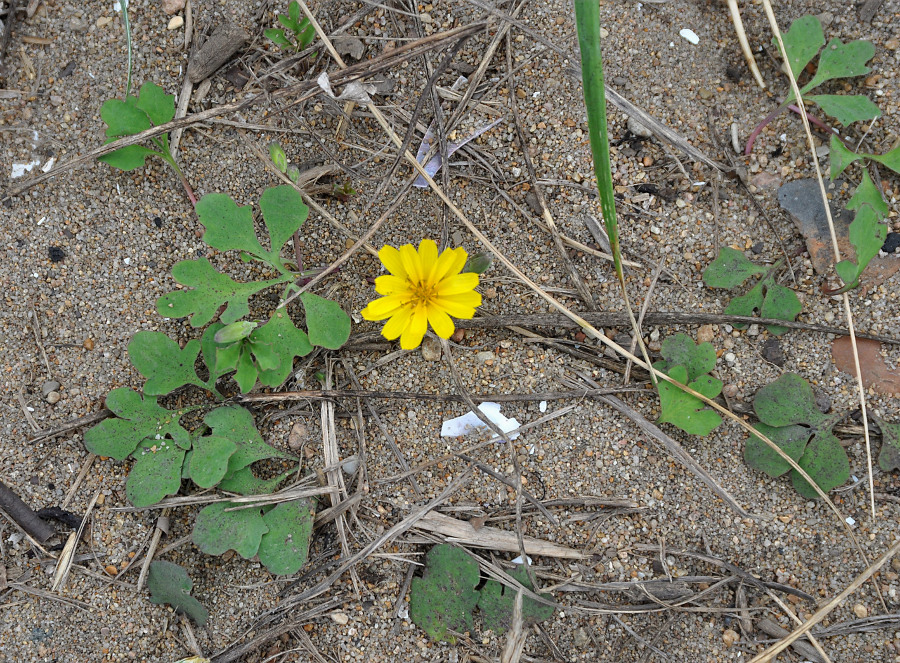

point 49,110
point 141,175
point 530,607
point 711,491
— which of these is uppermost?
point 49,110

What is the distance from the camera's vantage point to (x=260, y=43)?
2.53 metres

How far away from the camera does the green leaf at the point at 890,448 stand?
2.31m

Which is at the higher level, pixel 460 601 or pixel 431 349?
pixel 431 349

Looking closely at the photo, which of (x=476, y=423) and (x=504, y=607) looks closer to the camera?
(x=504, y=607)

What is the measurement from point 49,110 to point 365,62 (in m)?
1.22

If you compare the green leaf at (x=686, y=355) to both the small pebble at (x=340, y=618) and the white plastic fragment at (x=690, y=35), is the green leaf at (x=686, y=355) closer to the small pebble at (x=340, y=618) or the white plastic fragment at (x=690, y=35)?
the white plastic fragment at (x=690, y=35)

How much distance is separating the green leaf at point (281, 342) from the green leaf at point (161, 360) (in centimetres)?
25

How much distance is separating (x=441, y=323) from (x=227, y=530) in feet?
3.46

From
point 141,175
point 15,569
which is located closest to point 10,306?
point 141,175

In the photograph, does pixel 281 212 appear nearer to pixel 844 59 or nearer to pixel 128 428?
pixel 128 428

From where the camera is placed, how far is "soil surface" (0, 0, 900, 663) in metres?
2.32

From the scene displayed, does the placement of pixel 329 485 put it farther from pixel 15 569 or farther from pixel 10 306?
pixel 10 306

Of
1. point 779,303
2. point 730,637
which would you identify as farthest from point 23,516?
point 779,303

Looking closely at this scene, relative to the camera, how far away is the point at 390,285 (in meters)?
2.25
